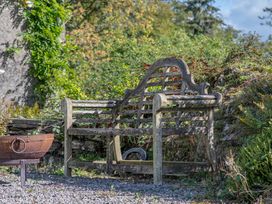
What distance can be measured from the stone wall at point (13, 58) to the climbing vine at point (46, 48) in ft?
0.41

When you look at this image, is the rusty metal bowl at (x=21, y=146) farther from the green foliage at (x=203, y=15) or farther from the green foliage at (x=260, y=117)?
the green foliage at (x=203, y=15)

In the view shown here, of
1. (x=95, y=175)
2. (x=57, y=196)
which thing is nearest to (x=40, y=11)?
(x=95, y=175)

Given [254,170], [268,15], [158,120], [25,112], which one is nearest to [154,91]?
[158,120]

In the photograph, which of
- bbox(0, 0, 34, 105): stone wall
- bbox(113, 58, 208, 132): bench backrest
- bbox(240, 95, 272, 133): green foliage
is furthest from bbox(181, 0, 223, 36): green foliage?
bbox(240, 95, 272, 133): green foliage

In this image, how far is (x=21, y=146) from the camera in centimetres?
591

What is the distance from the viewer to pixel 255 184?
484 centimetres

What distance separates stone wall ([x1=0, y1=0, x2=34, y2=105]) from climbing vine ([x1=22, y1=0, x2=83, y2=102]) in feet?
0.41

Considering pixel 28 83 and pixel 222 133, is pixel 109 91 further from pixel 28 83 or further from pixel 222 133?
pixel 222 133

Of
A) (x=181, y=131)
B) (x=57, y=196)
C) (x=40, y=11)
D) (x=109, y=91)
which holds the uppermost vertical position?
(x=40, y=11)

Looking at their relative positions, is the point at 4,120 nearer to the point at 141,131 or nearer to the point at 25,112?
the point at 25,112

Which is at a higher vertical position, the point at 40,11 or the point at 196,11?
the point at 196,11

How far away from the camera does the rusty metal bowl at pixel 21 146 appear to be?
5.88 m

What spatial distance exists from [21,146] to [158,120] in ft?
4.69

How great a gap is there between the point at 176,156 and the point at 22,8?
4560mm
